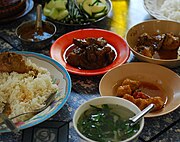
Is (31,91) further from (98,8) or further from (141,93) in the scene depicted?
(98,8)

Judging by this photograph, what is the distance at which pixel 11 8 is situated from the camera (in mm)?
1799

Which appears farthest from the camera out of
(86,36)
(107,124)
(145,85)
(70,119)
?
(86,36)

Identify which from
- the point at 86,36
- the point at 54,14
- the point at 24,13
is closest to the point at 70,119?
the point at 86,36

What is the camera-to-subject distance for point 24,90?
1245 mm

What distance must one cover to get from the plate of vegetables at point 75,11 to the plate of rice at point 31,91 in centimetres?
44

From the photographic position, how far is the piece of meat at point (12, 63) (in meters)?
1.27

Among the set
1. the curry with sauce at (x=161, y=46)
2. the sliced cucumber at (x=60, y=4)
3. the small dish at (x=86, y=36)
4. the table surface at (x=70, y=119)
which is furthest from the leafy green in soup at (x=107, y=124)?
the sliced cucumber at (x=60, y=4)

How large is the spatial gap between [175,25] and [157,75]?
0.34 meters

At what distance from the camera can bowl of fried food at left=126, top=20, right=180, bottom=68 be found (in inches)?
56.6

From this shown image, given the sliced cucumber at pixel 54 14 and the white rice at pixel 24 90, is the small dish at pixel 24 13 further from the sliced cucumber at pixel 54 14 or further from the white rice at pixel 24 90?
the white rice at pixel 24 90

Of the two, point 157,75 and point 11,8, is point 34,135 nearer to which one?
point 157,75

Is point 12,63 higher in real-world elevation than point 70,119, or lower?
higher

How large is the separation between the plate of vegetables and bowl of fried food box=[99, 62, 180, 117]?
46 centimetres

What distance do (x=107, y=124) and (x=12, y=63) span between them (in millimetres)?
450
